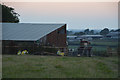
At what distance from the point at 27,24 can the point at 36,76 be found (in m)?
19.2

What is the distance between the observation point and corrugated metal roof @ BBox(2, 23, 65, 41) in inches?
895

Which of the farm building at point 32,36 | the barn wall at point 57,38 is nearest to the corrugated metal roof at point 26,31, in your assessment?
the farm building at point 32,36

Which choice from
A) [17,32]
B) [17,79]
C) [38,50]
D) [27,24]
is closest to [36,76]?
[17,79]

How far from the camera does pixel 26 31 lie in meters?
24.8

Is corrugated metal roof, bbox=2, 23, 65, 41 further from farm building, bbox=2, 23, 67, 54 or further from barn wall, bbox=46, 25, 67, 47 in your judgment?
barn wall, bbox=46, 25, 67, 47

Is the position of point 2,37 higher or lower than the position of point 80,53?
higher

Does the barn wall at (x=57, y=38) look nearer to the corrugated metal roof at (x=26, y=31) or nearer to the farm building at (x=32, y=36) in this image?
the farm building at (x=32, y=36)

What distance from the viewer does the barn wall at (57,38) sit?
2395 cm

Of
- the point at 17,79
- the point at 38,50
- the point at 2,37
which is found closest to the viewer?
the point at 17,79

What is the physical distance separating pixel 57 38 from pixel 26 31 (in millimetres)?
3942

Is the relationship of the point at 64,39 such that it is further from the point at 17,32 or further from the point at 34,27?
the point at 17,32

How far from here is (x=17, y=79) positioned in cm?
Answer: 784

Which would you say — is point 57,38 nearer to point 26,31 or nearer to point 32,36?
point 32,36

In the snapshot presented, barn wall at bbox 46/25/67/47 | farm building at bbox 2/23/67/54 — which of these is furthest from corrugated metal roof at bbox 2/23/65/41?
barn wall at bbox 46/25/67/47
